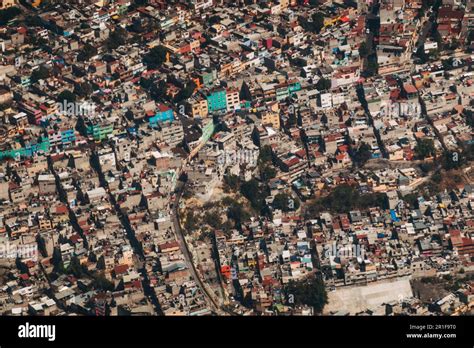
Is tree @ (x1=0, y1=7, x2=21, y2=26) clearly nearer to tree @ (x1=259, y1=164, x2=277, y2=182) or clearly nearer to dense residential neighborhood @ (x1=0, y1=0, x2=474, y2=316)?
dense residential neighborhood @ (x1=0, y1=0, x2=474, y2=316)

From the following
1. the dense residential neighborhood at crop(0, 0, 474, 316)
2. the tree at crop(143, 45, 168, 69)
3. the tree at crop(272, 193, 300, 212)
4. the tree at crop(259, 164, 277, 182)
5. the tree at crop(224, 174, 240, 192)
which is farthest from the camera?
the tree at crop(143, 45, 168, 69)

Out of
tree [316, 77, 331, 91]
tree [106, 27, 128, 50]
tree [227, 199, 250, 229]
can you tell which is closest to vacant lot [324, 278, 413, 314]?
tree [227, 199, 250, 229]

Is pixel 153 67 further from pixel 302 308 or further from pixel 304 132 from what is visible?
pixel 302 308

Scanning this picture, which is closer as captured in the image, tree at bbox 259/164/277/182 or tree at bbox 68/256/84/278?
tree at bbox 68/256/84/278

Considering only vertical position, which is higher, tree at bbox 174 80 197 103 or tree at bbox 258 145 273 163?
tree at bbox 174 80 197 103

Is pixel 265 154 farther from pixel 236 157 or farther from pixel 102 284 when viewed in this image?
pixel 102 284
